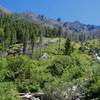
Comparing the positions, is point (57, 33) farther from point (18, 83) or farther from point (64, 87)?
point (64, 87)

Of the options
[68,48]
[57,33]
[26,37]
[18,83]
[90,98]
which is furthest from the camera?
[57,33]

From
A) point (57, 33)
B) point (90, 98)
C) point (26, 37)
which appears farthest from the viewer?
point (57, 33)

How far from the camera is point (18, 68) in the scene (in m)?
61.4

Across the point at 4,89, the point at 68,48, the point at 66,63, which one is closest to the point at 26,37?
the point at 68,48

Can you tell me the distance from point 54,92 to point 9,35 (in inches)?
3180

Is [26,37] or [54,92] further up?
[26,37]

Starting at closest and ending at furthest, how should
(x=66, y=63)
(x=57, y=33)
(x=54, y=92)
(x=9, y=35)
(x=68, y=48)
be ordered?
(x=54, y=92) < (x=66, y=63) < (x=68, y=48) < (x=9, y=35) < (x=57, y=33)

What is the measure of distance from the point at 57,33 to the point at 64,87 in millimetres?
133132

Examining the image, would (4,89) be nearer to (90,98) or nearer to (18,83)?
(90,98)

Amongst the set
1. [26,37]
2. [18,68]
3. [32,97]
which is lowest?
[32,97]

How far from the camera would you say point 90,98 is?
44.3 m

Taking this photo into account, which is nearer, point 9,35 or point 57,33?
point 9,35

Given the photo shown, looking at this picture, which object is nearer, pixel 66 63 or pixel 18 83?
pixel 18 83

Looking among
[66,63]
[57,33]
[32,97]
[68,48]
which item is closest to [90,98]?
[32,97]
